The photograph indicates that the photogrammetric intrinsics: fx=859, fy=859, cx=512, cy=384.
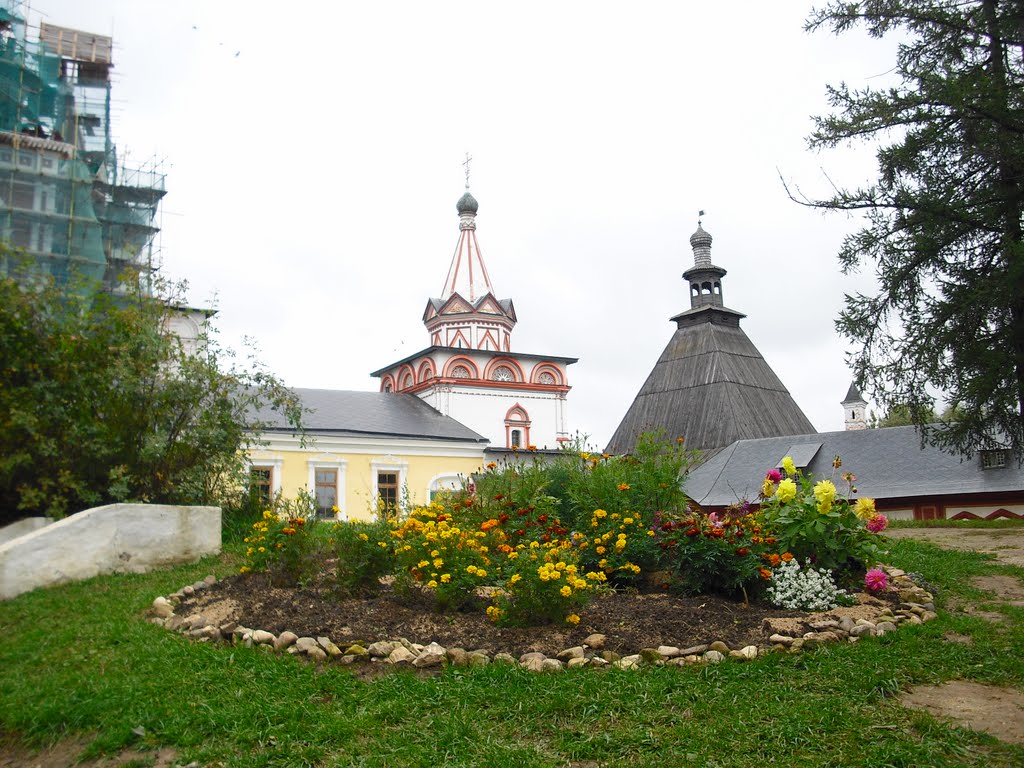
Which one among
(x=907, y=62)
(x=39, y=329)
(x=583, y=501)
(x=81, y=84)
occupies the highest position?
(x=81, y=84)

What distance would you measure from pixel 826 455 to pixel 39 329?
20.7m

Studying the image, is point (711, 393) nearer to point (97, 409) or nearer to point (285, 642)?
point (97, 409)

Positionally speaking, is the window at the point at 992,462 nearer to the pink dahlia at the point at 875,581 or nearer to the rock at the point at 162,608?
the pink dahlia at the point at 875,581

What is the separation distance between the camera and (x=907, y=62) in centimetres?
952

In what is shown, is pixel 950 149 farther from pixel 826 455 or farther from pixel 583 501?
pixel 826 455

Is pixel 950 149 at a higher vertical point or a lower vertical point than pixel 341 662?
higher

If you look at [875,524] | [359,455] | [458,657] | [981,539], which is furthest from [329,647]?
[359,455]

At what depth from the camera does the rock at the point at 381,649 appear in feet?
17.3

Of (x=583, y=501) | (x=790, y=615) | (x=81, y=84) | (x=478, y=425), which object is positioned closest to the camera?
(x=790, y=615)

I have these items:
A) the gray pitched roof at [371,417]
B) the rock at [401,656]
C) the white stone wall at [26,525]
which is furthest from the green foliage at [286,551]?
the gray pitched roof at [371,417]

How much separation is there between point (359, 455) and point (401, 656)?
73.4 feet

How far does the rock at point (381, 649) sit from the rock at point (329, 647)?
20 cm

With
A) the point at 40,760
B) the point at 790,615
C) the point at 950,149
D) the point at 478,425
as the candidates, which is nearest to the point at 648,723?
the point at 790,615

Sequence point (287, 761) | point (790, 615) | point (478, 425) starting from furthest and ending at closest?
point (478, 425), point (790, 615), point (287, 761)
